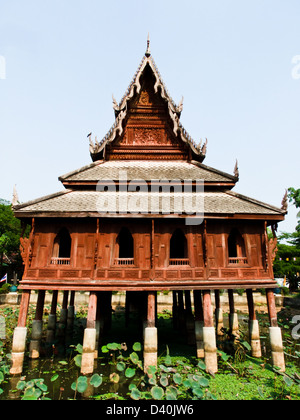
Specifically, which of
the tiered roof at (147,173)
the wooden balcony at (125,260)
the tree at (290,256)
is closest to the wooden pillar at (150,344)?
the wooden balcony at (125,260)

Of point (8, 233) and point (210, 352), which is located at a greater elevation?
point (8, 233)

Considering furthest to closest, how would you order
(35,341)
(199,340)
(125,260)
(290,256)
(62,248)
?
(290,256) → (62,248) → (199,340) → (35,341) → (125,260)

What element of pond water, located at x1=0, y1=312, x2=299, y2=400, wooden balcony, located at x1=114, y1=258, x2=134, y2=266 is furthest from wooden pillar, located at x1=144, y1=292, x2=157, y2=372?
wooden balcony, located at x1=114, y1=258, x2=134, y2=266

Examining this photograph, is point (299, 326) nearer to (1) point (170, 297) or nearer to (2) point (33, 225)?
(1) point (170, 297)

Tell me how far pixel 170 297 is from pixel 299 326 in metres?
11.5

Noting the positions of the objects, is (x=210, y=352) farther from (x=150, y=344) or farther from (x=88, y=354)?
(x=88, y=354)

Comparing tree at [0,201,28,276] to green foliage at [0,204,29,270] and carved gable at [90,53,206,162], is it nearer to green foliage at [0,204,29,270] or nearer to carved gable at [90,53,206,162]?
green foliage at [0,204,29,270]

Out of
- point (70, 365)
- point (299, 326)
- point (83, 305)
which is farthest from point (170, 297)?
point (70, 365)

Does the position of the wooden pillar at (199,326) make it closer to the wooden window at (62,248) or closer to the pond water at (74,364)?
the pond water at (74,364)

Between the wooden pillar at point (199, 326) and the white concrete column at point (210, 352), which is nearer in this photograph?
the white concrete column at point (210, 352)

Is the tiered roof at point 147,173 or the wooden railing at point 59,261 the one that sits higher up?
the tiered roof at point 147,173

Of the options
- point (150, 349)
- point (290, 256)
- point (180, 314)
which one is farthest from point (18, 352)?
point (290, 256)

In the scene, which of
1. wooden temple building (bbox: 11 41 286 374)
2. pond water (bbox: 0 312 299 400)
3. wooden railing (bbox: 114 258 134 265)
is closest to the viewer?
pond water (bbox: 0 312 299 400)

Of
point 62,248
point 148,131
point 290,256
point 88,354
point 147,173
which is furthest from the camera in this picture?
point 290,256
